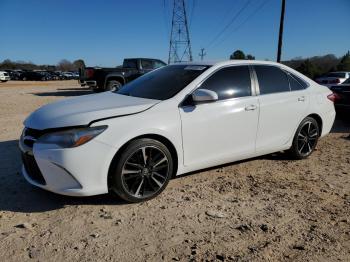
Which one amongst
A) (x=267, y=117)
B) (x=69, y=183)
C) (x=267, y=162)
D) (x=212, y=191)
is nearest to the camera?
(x=69, y=183)

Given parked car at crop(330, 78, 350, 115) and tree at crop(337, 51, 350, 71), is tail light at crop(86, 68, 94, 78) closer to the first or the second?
parked car at crop(330, 78, 350, 115)

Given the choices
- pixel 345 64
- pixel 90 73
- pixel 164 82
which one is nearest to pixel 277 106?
pixel 164 82

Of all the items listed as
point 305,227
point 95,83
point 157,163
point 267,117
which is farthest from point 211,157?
point 95,83

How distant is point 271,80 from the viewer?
16.1ft

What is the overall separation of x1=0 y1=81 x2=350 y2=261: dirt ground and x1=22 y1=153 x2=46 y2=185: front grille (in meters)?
0.32

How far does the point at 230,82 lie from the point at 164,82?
882 mm

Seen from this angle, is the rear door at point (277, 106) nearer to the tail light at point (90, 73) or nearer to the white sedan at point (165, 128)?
the white sedan at point (165, 128)

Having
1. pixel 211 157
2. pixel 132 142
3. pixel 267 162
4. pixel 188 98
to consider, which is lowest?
pixel 267 162

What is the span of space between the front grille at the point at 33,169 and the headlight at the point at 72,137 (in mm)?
262

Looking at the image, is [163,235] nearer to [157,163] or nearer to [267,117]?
[157,163]

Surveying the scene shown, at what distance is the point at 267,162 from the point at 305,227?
6.82 feet

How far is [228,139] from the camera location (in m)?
4.31

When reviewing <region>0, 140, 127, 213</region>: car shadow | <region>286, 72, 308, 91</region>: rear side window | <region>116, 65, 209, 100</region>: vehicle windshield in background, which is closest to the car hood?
<region>116, 65, 209, 100</region>: vehicle windshield in background

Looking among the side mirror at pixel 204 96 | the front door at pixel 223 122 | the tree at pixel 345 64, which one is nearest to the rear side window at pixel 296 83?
the front door at pixel 223 122
